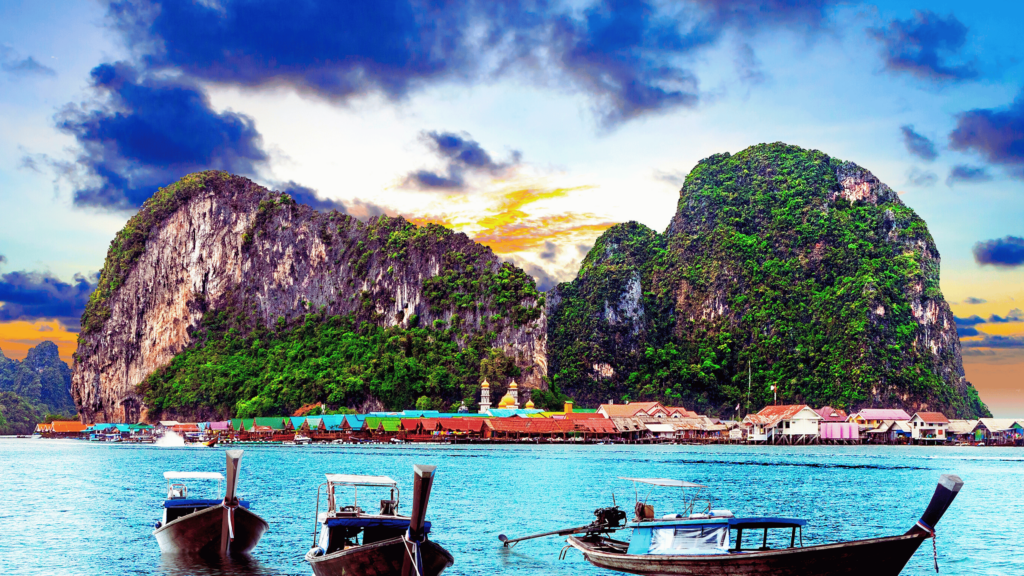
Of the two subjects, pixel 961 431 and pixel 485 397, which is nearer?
pixel 961 431

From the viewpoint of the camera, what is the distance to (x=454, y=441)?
129 m

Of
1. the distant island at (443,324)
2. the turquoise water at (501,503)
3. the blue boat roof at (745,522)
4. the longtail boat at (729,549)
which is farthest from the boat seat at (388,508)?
the distant island at (443,324)

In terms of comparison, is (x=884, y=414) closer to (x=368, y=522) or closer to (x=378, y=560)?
(x=368, y=522)

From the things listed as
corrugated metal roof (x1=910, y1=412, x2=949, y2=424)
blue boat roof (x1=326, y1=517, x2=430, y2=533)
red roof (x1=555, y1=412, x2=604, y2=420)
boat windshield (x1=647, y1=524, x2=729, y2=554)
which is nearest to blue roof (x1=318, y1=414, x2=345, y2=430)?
red roof (x1=555, y1=412, x2=604, y2=420)

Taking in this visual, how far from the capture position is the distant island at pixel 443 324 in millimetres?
162000

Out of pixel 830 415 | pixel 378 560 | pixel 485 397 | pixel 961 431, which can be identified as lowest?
pixel 961 431

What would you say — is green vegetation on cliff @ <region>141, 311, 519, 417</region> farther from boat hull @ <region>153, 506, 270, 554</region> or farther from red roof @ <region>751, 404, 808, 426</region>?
boat hull @ <region>153, 506, 270, 554</region>

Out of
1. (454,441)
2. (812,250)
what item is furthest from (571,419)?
(812,250)

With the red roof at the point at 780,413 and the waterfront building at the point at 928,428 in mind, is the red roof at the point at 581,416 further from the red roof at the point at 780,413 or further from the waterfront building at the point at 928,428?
the waterfront building at the point at 928,428

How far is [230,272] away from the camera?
19175 cm

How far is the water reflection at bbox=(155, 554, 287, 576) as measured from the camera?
1048 inches

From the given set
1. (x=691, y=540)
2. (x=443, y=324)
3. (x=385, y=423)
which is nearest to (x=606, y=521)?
(x=691, y=540)

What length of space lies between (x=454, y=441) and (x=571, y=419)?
1844 centimetres

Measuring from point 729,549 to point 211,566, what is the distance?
15790 mm
